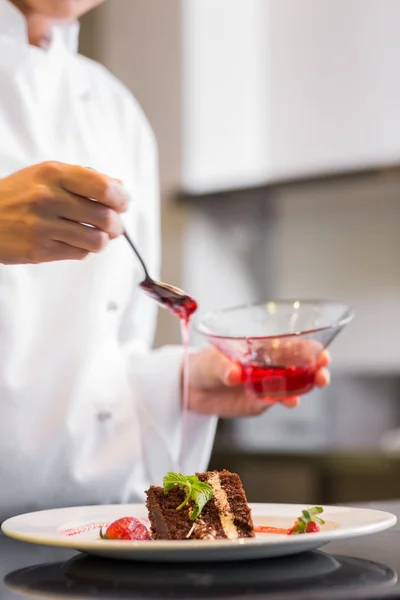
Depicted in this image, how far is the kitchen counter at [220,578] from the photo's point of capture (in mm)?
785

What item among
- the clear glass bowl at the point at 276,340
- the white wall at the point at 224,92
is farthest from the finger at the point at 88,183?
the white wall at the point at 224,92

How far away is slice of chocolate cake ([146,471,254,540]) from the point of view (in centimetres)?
105

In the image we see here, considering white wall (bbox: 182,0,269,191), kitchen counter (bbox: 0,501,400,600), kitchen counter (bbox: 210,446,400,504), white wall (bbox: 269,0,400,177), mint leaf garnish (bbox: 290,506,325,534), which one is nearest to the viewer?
kitchen counter (bbox: 0,501,400,600)

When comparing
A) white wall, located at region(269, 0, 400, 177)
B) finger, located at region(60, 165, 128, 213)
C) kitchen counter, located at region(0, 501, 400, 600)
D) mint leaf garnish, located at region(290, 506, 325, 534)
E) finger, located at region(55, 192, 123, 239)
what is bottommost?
kitchen counter, located at region(0, 501, 400, 600)

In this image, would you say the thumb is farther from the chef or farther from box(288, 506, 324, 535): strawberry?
box(288, 506, 324, 535): strawberry

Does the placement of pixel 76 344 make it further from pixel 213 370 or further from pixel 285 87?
pixel 285 87

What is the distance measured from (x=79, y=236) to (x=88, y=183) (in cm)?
9

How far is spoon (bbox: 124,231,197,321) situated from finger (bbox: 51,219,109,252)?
0.27 m

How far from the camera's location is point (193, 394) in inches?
67.9

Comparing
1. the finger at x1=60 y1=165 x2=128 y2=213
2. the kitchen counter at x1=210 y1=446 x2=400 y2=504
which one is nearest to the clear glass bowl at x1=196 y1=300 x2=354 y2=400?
the finger at x1=60 y1=165 x2=128 y2=213

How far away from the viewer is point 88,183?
1.04 meters

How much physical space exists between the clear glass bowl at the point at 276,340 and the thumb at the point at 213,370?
0.02 metres

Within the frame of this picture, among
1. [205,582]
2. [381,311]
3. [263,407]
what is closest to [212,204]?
[381,311]

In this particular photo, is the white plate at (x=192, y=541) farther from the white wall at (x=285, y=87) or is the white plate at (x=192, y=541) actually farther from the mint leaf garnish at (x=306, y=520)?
the white wall at (x=285, y=87)
